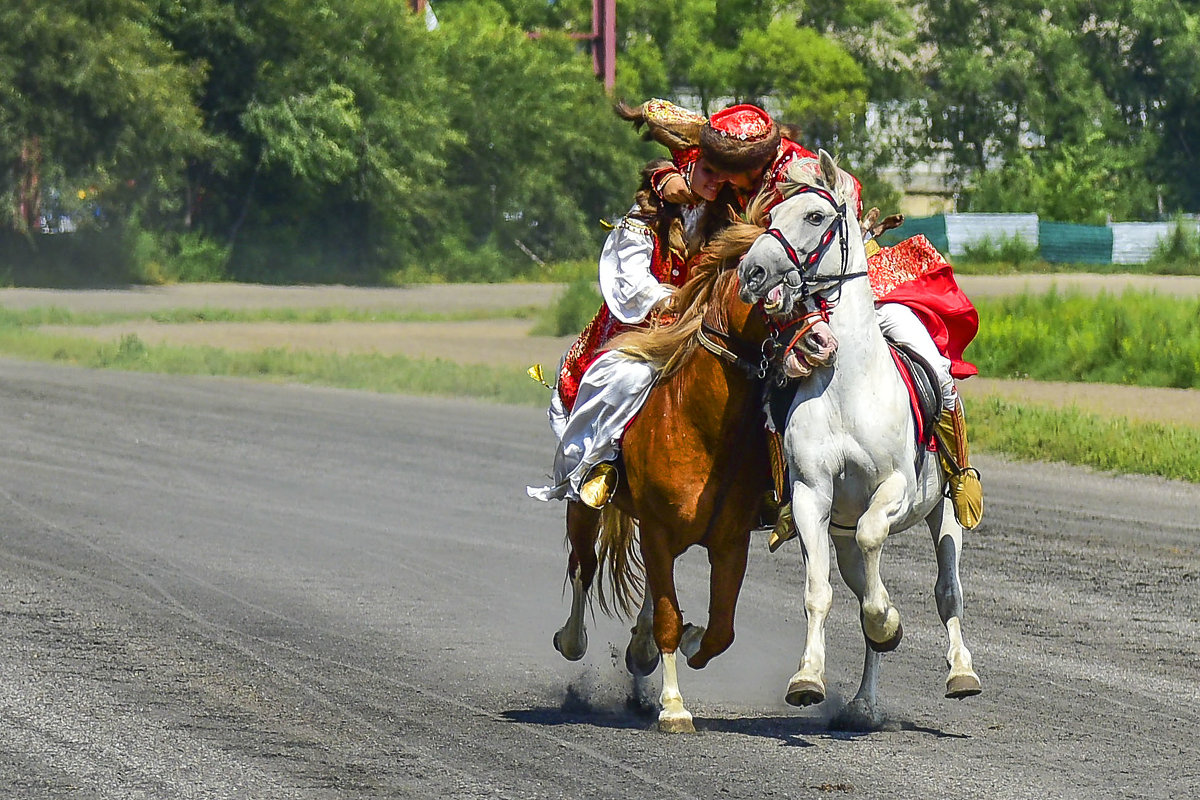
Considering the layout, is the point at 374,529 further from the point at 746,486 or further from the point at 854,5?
the point at 854,5

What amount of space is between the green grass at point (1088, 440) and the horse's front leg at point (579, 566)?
26.5ft

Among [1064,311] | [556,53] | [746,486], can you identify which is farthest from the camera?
[556,53]

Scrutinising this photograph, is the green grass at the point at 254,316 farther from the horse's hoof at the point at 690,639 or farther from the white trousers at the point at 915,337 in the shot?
the white trousers at the point at 915,337

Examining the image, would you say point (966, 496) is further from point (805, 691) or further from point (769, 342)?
point (805, 691)

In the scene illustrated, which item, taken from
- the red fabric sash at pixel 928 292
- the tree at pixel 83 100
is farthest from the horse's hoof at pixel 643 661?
the tree at pixel 83 100

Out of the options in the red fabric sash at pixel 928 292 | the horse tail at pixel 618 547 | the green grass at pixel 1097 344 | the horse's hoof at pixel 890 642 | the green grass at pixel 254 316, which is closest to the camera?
the horse's hoof at pixel 890 642

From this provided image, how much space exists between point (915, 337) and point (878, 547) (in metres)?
1.07

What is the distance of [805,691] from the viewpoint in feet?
18.2

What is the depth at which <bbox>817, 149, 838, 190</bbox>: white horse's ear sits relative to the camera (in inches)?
232

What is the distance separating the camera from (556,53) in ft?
167

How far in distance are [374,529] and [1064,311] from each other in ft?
47.3

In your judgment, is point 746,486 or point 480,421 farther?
point 480,421

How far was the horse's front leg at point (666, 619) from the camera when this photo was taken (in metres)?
6.17

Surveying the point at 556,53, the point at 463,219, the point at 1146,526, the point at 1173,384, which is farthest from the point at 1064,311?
the point at 556,53
